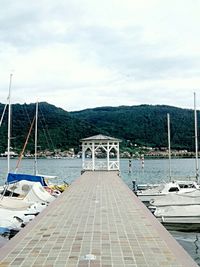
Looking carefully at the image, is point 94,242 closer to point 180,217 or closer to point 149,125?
point 180,217

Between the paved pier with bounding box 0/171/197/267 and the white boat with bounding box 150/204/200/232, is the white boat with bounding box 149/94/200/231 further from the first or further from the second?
the paved pier with bounding box 0/171/197/267

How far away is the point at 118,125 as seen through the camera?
146m

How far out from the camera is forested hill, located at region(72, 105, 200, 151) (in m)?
134

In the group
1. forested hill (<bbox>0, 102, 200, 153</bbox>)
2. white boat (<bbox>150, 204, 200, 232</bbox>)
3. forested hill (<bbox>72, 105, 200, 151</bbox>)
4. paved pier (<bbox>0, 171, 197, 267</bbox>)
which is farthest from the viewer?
forested hill (<bbox>72, 105, 200, 151</bbox>)

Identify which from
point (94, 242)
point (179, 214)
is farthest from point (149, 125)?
point (94, 242)

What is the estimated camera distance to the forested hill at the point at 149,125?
5256 inches

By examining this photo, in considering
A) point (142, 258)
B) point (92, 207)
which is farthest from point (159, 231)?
point (92, 207)

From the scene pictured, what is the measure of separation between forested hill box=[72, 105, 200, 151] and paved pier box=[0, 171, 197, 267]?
124m

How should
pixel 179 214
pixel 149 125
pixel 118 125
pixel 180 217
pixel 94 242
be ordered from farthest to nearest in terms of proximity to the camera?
pixel 118 125 < pixel 149 125 < pixel 179 214 < pixel 180 217 < pixel 94 242

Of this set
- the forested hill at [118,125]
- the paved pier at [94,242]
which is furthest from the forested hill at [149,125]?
the paved pier at [94,242]

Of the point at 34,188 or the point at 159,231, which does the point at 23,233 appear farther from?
the point at 34,188

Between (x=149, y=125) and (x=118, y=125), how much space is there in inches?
435

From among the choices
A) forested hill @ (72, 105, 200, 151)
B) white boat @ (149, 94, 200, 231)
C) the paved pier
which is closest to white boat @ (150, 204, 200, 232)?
white boat @ (149, 94, 200, 231)

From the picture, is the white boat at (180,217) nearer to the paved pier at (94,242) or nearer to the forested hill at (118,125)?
the paved pier at (94,242)
